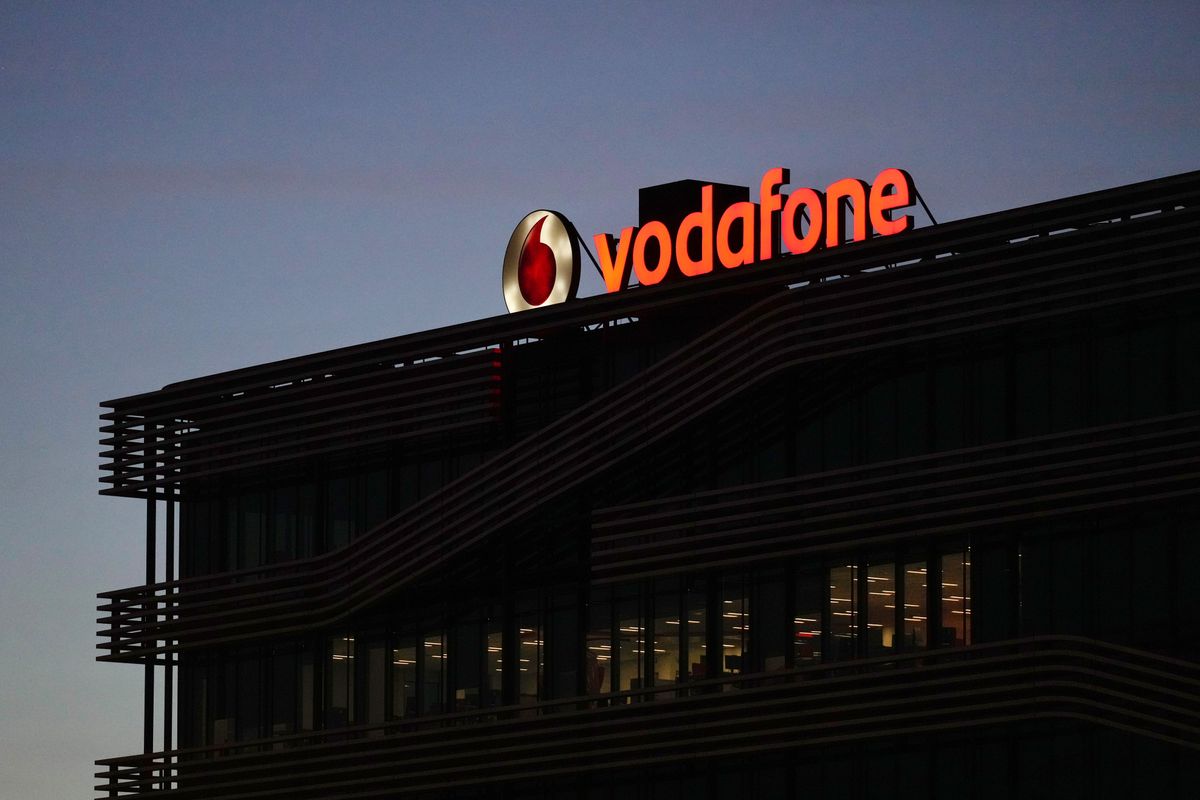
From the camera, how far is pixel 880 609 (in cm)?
7544

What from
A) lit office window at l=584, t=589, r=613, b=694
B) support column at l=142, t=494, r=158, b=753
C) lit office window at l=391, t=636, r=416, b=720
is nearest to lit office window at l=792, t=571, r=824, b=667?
lit office window at l=584, t=589, r=613, b=694

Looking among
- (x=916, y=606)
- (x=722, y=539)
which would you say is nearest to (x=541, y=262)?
(x=722, y=539)

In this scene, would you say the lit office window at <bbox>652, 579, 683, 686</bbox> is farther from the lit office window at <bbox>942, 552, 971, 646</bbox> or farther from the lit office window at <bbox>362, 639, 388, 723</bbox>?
the lit office window at <bbox>362, 639, 388, 723</bbox>

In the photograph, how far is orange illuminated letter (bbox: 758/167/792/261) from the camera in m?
79.1

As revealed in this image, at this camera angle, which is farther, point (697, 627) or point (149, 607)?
point (149, 607)

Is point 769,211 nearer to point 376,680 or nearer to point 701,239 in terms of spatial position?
point 701,239

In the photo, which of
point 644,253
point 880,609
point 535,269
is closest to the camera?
point 880,609

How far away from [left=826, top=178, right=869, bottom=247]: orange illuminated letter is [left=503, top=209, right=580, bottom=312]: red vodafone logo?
10592 millimetres

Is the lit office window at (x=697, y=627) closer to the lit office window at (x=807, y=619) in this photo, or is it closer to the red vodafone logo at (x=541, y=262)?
Answer: the lit office window at (x=807, y=619)

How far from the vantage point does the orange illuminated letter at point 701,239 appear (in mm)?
80688

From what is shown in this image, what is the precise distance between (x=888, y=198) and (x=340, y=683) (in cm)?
2739

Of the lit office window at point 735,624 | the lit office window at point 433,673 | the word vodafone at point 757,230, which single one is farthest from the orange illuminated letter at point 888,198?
the lit office window at point 433,673

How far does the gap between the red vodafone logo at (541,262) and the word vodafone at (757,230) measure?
5.02 ft

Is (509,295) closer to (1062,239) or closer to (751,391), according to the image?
(751,391)
